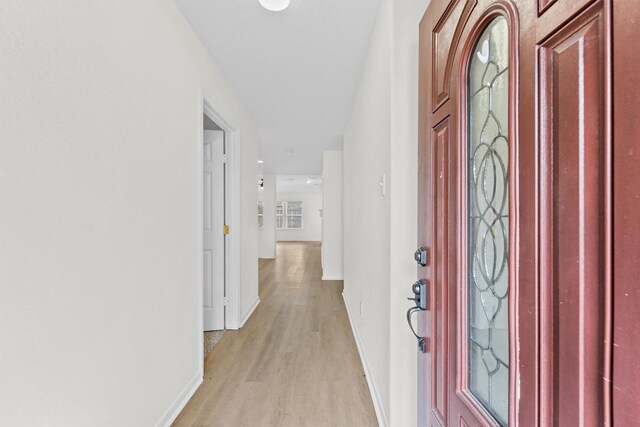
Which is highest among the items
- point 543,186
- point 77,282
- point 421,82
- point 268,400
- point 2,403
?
point 421,82

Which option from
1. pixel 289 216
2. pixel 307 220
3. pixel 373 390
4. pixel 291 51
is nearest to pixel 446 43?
pixel 291 51

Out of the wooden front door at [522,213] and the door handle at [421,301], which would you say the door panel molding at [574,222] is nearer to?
the wooden front door at [522,213]

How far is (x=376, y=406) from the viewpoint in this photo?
1812mm

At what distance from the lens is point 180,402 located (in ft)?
6.01

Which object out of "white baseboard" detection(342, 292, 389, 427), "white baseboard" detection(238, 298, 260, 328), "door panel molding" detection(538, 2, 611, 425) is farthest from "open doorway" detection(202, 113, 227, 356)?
"door panel molding" detection(538, 2, 611, 425)

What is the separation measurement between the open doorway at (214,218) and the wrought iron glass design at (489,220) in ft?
8.46

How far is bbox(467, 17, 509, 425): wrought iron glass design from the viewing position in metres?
0.69

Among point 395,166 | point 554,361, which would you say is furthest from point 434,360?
point 395,166

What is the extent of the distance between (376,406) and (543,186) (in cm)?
175

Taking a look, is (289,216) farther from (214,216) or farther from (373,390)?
(373,390)

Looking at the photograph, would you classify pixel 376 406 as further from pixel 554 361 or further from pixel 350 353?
pixel 554 361

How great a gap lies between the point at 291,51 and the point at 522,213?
213 cm

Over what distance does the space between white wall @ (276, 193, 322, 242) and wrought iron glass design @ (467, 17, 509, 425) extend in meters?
12.8

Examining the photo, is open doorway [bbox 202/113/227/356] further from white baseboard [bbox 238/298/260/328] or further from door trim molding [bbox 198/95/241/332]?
A: white baseboard [bbox 238/298/260/328]
